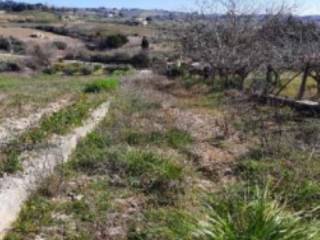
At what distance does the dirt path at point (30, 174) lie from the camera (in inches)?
227

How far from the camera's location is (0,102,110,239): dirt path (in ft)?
18.9

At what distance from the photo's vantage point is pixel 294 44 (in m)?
17.3

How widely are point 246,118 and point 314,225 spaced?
797 cm

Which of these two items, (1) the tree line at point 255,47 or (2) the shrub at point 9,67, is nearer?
(1) the tree line at point 255,47

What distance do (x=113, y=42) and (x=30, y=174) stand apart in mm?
38126

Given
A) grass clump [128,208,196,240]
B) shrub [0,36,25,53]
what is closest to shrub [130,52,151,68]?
shrub [0,36,25,53]

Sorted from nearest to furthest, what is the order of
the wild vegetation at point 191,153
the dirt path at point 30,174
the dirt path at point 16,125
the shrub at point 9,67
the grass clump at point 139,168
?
the wild vegetation at point 191,153 → the dirt path at point 30,174 → the grass clump at point 139,168 → the dirt path at point 16,125 → the shrub at point 9,67

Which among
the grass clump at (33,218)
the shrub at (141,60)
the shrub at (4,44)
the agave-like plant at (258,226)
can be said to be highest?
the agave-like plant at (258,226)

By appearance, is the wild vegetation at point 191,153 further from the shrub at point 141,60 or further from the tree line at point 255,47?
the shrub at point 141,60

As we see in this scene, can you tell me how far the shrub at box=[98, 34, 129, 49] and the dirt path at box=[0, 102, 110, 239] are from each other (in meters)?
34.9

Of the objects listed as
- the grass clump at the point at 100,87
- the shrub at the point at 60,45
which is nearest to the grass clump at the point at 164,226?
the grass clump at the point at 100,87

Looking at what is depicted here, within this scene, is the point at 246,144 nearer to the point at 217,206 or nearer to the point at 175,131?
the point at 175,131

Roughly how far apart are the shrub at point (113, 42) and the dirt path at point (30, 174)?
1375 inches

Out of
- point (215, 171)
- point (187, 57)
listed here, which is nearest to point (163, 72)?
point (187, 57)
